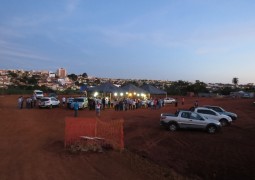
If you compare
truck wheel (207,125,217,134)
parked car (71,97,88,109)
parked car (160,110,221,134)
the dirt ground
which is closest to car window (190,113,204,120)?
parked car (160,110,221,134)

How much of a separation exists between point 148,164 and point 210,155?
13.1 ft

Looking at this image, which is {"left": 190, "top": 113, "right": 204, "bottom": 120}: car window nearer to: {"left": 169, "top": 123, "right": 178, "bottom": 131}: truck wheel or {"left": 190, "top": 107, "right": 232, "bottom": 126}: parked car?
{"left": 169, "top": 123, "right": 178, "bottom": 131}: truck wheel

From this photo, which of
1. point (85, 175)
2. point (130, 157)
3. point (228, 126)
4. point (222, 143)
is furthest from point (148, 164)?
point (228, 126)

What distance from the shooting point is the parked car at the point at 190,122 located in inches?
941

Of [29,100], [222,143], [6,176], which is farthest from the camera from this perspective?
[29,100]

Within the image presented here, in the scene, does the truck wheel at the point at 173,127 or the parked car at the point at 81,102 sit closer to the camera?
the truck wheel at the point at 173,127

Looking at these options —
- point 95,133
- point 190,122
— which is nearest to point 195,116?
point 190,122

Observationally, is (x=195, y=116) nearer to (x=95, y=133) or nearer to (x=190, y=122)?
(x=190, y=122)

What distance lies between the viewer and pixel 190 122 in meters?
24.0

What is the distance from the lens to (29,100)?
4450 centimetres

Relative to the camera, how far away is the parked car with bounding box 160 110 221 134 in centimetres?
2391

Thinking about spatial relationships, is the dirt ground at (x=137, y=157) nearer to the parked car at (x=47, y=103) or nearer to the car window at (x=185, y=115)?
the car window at (x=185, y=115)

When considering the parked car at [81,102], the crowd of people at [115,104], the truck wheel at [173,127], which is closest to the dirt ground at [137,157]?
the truck wheel at [173,127]

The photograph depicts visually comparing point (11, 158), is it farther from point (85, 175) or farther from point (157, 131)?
point (157, 131)
